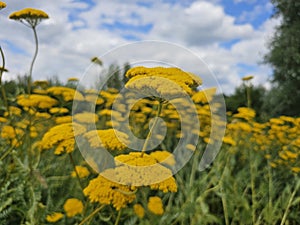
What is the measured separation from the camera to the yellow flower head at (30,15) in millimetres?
1328

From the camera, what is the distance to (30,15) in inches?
52.9

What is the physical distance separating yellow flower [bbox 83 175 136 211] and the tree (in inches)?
395

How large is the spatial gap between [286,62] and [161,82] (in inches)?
410

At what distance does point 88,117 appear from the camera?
2004mm

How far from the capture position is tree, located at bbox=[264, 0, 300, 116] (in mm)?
10289

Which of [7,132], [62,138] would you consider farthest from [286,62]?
[62,138]

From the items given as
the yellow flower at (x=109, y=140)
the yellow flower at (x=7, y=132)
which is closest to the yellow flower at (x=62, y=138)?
the yellow flower at (x=109, y=140)

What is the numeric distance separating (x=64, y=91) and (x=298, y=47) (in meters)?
9.37

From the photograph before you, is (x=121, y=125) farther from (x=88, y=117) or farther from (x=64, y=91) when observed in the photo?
(x=88, y=117)

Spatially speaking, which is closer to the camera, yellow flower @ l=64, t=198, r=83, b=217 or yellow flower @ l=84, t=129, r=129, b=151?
yellow flower @ l=84, t=129, r=129, b=151

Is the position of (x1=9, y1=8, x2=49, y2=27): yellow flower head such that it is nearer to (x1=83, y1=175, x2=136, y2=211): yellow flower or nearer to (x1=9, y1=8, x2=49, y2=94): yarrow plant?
(x1=9, y1=8, x2=49, y2=94): yarrow plant

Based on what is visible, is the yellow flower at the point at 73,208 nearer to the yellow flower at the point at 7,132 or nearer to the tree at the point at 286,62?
the yellow flower at the point at 7,132

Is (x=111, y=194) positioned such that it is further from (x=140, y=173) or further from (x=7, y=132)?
(x=7, y=132)

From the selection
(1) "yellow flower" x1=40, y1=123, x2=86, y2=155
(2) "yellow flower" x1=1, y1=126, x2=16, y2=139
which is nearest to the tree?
(2) "yellow flower" x1=1, y1=126, x2=16, y2=139
